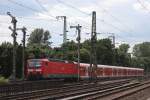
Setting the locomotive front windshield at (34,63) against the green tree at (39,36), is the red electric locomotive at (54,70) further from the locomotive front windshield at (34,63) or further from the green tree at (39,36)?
the green tree at (39,36)

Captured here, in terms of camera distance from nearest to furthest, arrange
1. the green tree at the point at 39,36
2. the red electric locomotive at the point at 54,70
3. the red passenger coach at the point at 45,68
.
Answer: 1. the red passenger coach at the point at 45,68
2. the red electric locomotive at the point at 54,70
3. the green tree at the point at 39,36

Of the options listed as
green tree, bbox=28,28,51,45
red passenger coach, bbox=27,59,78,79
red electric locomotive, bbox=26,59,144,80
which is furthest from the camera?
green tree, bbox=28,28,51,45

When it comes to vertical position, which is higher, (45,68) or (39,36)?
(39,36)

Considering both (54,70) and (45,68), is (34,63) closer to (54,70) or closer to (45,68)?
(45,68)

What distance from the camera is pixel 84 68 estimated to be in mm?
69688

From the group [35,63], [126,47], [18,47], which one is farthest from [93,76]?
[126,47]

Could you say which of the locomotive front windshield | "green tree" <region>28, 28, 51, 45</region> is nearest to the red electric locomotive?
the locomotive front windshield

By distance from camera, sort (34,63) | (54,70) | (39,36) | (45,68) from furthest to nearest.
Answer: (39,36)
(54,70)
(34,63)
(45,68)

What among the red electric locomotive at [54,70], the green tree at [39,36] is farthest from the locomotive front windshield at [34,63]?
the green tree at [39,36]

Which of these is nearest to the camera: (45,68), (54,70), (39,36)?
(45,68)

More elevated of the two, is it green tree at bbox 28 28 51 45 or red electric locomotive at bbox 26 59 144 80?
green tree at bbox 28 28 51 45

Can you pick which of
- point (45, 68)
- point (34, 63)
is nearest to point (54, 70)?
point (45, 68)

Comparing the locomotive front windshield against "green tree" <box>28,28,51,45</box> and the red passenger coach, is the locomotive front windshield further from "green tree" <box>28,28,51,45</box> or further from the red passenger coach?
"green tree" <box>28,28,51,45</box>

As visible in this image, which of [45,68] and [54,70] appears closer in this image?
Result: [45,68]
